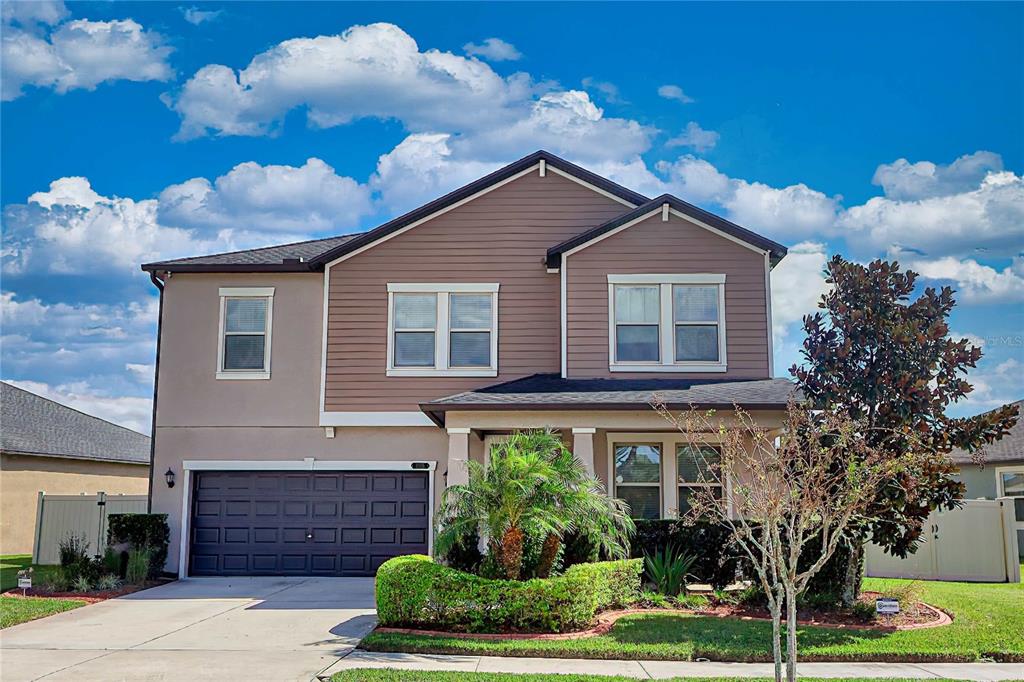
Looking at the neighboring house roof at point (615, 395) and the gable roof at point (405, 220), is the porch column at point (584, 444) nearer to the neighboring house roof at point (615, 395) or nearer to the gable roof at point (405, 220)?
the neighboring house roof at point (615, 395)

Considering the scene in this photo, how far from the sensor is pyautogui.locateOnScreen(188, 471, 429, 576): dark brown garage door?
1781 centimetres

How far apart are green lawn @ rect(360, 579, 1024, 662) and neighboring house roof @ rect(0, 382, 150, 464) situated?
60.9 feet

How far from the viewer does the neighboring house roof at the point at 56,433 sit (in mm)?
25250

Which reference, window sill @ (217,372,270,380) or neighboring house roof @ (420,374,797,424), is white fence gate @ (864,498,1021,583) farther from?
window sill @ (217,372,270,380)

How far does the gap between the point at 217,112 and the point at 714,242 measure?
1002cm

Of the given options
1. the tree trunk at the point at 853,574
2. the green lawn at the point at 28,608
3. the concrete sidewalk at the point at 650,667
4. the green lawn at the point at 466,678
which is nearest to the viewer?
the green lawn at the point at 466,678

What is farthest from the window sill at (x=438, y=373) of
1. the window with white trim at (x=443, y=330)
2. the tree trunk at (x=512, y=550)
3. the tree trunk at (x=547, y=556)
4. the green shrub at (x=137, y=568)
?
the tree trunk at (x=512, y=550)

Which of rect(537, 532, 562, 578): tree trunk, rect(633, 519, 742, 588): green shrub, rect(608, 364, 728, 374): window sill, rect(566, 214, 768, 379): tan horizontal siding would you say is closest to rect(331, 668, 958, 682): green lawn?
rect(537, 532, 562, 578): tree trunk

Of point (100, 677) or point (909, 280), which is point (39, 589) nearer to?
point (100, 677)

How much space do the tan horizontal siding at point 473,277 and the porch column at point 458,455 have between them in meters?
2.57

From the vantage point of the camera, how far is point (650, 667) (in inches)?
375

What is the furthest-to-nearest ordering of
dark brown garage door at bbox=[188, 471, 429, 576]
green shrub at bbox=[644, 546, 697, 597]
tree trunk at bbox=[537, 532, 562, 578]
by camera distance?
1. dark brown garage door at bbox=[188, 471, 429, 576]
2. green shrub at bbox=[644, 546, 697, 597]
3. tree trunk at bbox=[537, 532, 562, 578]

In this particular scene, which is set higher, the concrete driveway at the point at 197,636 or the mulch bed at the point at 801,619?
the mulch bed at the point at 801,619

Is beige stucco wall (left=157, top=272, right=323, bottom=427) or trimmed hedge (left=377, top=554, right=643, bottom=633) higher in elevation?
beige stucco wall (left=157, top=272, right=323, bottom=427)
